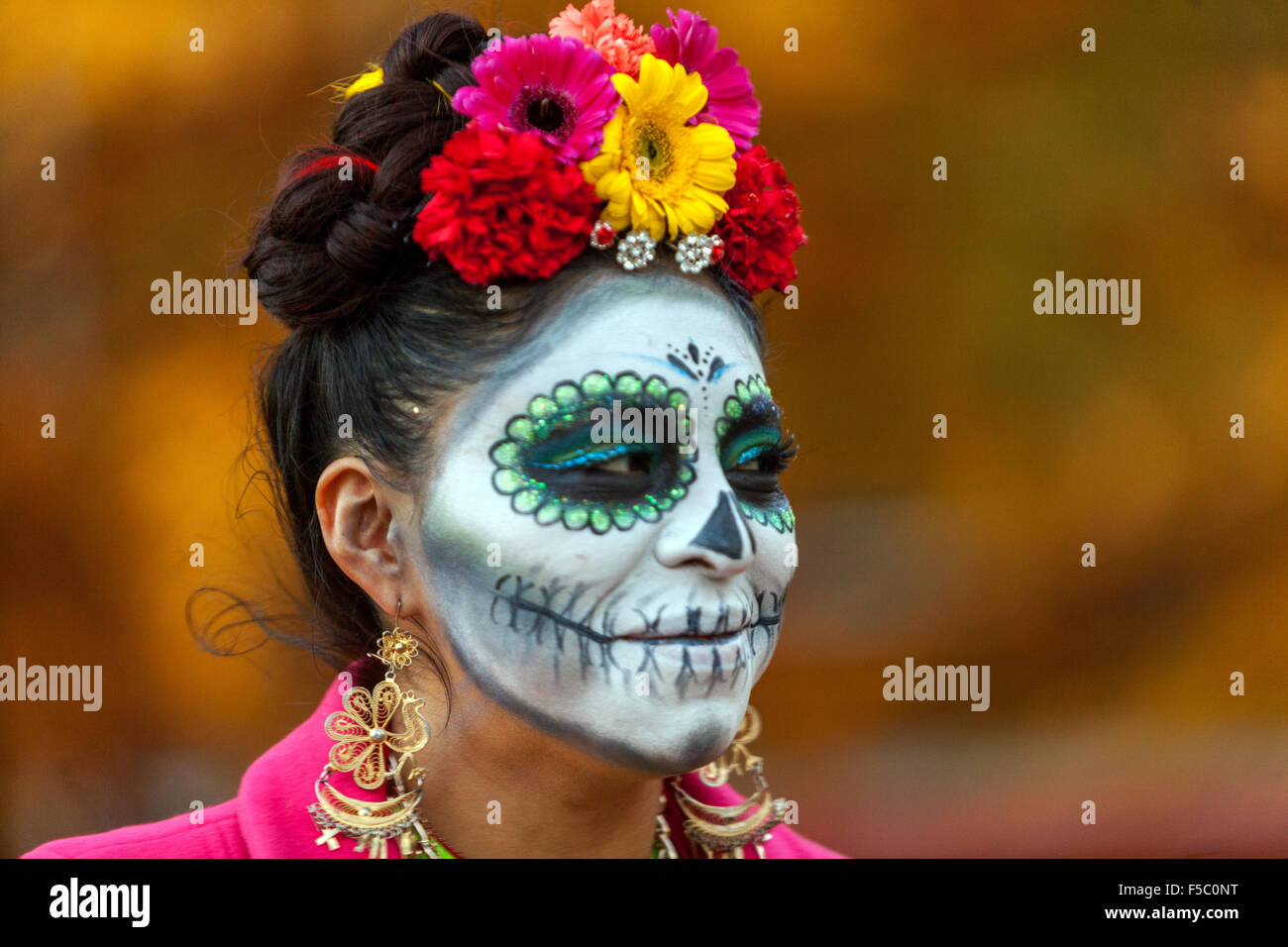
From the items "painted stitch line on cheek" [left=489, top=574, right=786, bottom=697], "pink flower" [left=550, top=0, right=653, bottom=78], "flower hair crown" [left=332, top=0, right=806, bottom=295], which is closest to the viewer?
"painted stitch line on cheek" [left=489, top=574, right=786, bottom=697]

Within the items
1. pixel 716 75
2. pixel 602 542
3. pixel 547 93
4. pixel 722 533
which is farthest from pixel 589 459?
pixel 716 75

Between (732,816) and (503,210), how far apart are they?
47.5 inches

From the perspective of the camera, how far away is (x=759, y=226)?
2309 mm

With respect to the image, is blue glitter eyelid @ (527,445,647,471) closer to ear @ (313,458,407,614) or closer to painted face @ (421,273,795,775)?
painted face @ (421,273,795,775)

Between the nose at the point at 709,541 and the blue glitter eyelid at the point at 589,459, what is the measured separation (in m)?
0.13

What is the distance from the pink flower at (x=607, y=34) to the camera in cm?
222

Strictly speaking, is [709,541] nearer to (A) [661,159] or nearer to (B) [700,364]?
(B) [700,364]

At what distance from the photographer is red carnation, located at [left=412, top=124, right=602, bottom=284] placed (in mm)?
2076

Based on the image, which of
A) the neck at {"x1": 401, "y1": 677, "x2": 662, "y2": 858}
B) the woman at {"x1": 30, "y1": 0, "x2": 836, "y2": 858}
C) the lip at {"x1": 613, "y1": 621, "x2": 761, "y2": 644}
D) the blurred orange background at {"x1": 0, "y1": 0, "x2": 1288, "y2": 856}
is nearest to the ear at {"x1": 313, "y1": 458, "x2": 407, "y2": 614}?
the woman at {"x1": 30, "y1": 0, "x2": 836, "y2": 858}

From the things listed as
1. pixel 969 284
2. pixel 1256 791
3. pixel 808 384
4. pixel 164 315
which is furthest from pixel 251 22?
pixel 1256 791

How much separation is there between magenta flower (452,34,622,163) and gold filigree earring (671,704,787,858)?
1094 millimetres
